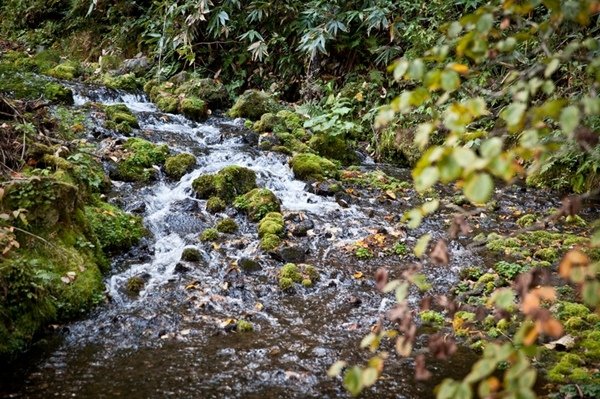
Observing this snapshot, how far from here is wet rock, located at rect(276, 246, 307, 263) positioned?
5.55 metres

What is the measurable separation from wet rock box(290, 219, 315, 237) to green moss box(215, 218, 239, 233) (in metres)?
0.71

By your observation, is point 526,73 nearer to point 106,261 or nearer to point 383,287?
point 383,287

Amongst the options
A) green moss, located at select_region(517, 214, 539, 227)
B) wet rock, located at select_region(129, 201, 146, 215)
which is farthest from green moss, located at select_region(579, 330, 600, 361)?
wet rock, located at select_region(129, 201, 146, 215)

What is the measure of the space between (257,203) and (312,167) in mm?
1708

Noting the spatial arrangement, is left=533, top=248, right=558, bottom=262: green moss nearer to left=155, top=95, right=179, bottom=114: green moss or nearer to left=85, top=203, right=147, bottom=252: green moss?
left=85, top=203, right=147, bottom=252: green moss


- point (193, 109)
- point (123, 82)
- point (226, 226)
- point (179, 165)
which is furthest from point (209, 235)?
point (123, 82)

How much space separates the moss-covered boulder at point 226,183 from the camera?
22.8 ft

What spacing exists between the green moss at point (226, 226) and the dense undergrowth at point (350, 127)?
0.09ft

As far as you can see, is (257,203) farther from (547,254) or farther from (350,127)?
(350,127)

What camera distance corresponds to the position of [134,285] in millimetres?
4766

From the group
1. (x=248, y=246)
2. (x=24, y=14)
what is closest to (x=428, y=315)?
(x=248, y=246)

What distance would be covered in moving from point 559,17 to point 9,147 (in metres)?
5.30

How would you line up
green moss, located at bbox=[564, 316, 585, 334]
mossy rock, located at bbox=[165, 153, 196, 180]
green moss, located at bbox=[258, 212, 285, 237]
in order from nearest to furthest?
green moss, located at bbox=[564, 316, 585, 334] → green moss, located at bbox=[258, 212, 285, 237] → mossy rock, located at bbox=[165, 153, 196, 180]

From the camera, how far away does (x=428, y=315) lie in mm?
4453
